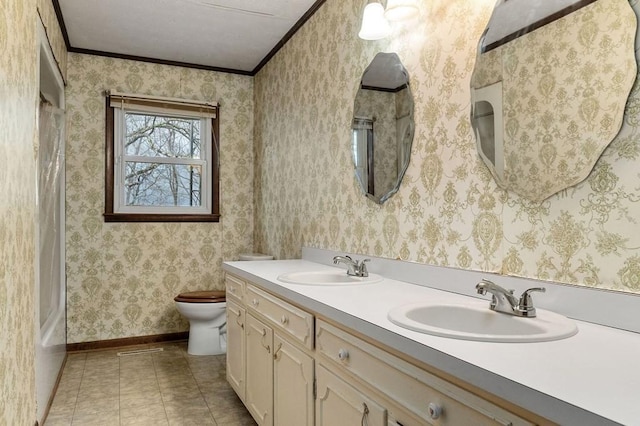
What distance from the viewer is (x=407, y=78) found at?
1992mm

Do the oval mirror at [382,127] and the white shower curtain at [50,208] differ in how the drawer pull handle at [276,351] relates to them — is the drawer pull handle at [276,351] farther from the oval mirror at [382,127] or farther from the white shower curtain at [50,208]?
the white shower curtain at [50,208]

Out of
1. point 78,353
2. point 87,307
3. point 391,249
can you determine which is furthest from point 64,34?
point 391,249

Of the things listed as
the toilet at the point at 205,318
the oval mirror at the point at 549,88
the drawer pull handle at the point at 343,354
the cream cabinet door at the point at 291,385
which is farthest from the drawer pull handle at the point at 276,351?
the toilet at the point at 205,318

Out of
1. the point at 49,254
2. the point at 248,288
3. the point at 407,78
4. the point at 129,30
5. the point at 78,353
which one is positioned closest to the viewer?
the point at 407,78

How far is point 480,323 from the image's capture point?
4.44 feet

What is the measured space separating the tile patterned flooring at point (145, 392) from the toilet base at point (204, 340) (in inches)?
2.7

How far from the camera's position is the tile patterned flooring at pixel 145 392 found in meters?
2.47

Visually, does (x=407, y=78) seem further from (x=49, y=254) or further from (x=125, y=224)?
(x=125, y=224)

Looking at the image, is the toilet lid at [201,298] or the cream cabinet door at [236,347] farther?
the toilet lid at [201,298]

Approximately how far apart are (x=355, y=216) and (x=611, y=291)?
140cm

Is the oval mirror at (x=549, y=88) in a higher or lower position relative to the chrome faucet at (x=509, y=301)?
higher

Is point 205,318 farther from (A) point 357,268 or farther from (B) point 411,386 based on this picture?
(B) point 411,386

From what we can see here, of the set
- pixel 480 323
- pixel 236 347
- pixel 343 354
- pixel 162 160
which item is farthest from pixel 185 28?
pixel 480 323

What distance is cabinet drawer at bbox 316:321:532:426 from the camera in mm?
862
